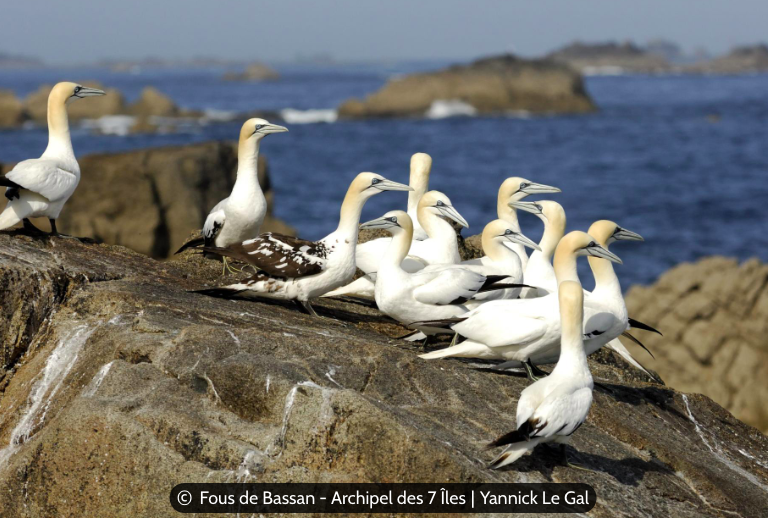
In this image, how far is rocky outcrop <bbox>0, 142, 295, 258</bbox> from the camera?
16594 millimetres

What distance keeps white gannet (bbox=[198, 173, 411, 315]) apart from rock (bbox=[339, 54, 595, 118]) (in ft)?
221

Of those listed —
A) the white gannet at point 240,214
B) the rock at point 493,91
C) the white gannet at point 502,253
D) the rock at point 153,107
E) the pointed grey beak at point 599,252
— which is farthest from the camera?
the rock at point 493,91

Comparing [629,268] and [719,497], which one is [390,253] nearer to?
[719,497]

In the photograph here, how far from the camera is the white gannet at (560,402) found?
459 cm

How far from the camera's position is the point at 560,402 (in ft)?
15.5

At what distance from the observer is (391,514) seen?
4.46 m

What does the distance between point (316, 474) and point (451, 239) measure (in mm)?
4126

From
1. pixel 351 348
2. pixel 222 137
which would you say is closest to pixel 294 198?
pixel 222 137

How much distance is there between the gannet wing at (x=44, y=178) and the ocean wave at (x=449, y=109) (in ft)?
227

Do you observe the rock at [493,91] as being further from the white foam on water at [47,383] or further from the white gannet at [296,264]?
the white foam on water at [47,383]

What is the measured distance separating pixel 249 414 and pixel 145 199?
12573 mm

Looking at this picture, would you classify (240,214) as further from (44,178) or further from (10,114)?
(10,114)

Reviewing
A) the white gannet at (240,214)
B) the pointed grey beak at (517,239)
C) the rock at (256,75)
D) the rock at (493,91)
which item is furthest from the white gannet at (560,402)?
the rock at (256,75)

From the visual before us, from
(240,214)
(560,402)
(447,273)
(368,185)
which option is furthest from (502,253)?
(560,402)
